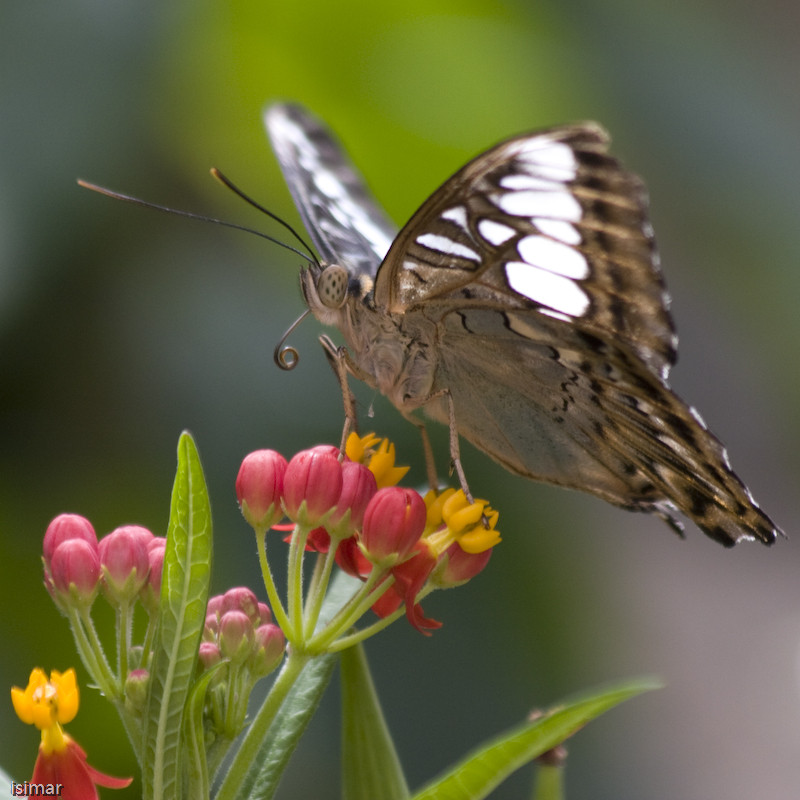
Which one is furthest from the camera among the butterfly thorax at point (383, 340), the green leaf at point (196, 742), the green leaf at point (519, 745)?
the butterfly thorax at point (383, 340)

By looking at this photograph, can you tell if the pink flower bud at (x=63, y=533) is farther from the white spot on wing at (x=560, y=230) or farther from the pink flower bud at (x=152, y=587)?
the white spot on wing at (x=560, y=230)

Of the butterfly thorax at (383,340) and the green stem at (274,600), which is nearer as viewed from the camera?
the green stem at (274,600)

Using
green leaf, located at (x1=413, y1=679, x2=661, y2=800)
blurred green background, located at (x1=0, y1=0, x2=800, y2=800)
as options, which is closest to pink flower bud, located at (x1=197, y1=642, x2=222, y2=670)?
green leaf, located at (x1=413, y1=679, x2=661, y2=800)

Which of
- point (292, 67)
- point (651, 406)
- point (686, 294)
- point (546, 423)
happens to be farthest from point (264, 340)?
point (686, 294)

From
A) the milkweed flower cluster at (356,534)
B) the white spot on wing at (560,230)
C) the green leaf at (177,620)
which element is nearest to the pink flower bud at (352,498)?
the milkweed flower cluster at (356,534)

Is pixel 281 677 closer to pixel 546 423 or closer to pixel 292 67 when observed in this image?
pixel 546 423
